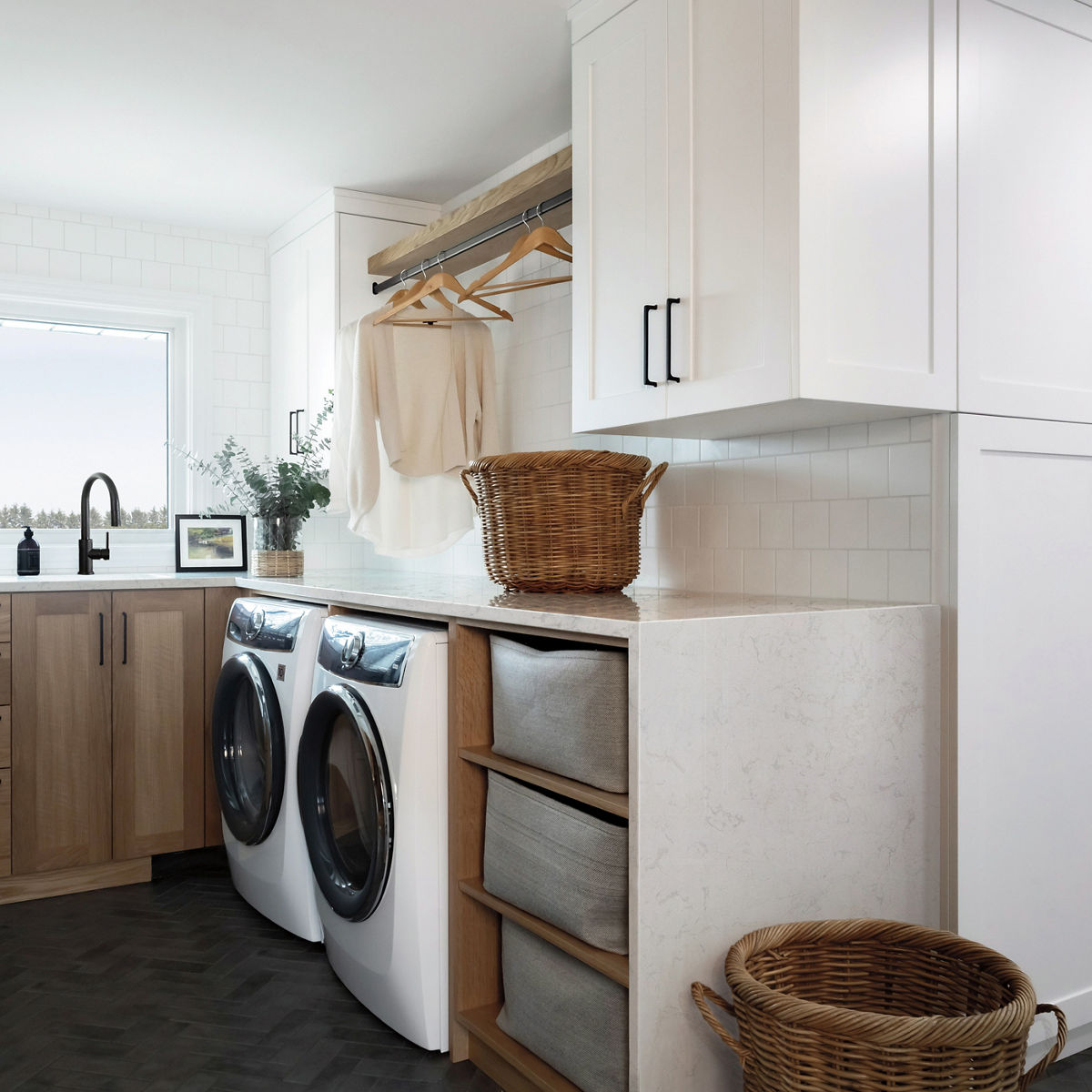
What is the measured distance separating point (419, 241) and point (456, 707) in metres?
1.76

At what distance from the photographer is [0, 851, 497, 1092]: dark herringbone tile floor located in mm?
2004

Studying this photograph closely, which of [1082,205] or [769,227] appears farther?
[1082,205]

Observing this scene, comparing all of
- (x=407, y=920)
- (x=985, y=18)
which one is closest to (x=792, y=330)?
(x=985, y=18)

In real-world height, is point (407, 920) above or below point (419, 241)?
below

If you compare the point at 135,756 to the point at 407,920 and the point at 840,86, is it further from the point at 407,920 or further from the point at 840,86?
the point at 840,86

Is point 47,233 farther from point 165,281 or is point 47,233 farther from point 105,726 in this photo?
point 105,726

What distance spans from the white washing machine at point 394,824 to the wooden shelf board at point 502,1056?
0.23ft

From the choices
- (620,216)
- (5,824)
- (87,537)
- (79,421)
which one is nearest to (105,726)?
(5,824)

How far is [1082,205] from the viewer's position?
2094 mm

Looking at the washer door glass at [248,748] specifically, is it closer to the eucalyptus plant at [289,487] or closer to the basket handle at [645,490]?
the eucalyptus plant at [289,487]

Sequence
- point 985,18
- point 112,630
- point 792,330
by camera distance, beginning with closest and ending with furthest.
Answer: point 792,330 → point 985,18 → point 112,630

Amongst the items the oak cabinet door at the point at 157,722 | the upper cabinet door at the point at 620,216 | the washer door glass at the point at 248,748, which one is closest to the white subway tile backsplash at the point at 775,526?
the upper cabinet door at the point at 620,216

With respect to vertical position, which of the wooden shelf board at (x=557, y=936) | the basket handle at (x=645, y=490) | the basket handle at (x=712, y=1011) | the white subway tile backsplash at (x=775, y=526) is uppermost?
the basket handle at (x=645, y=490)

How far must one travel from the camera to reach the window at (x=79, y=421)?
389 centimetres
